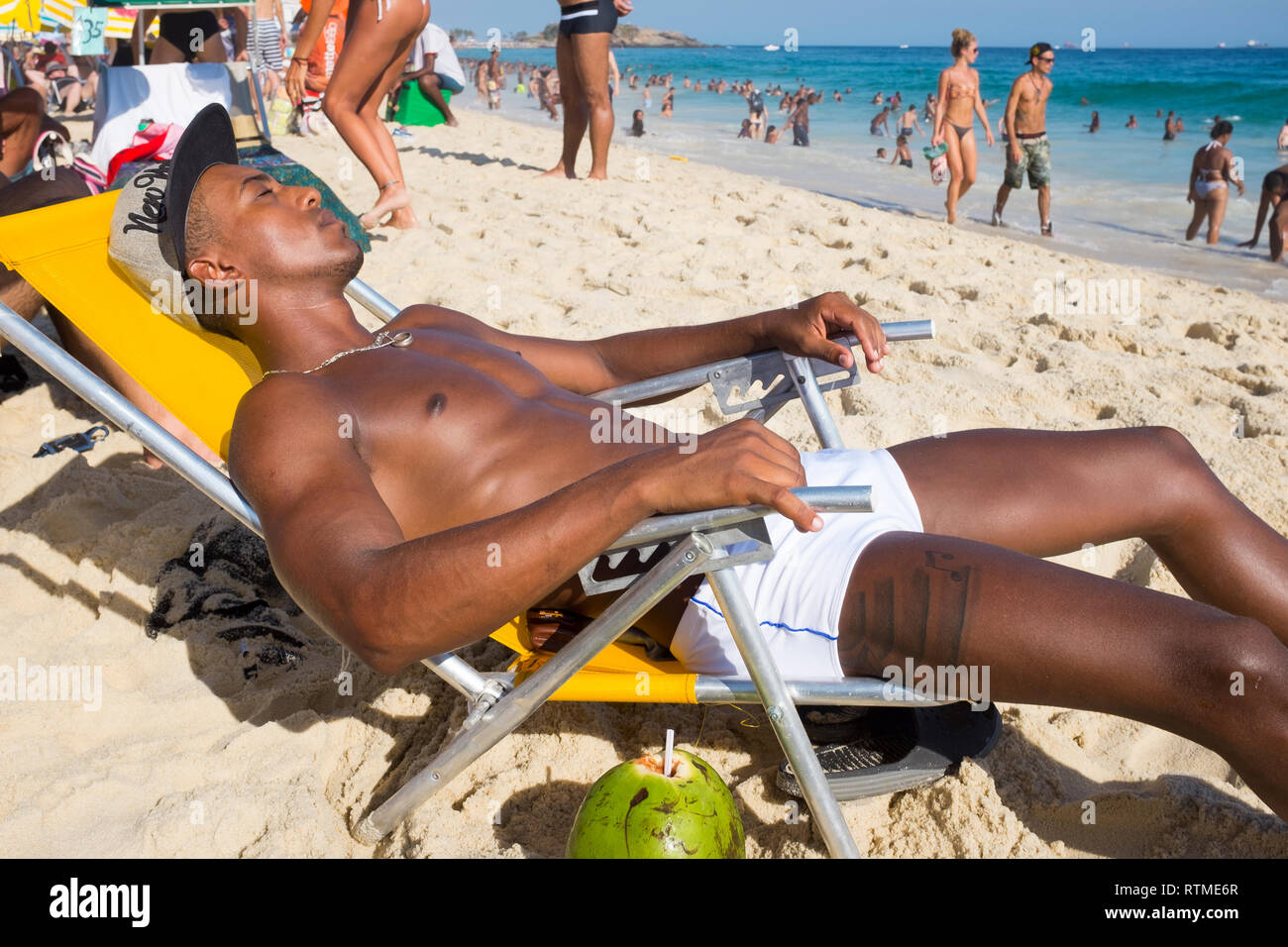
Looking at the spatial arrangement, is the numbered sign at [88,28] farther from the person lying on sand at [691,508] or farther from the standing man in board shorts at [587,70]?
the person lying on sand at [691,508]

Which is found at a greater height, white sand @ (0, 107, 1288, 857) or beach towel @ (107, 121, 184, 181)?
beach towel @ (107, 121, 184, 181)

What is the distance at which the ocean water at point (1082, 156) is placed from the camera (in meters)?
8.95

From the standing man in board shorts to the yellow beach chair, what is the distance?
4675 millimetres

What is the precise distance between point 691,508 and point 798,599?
384 mm

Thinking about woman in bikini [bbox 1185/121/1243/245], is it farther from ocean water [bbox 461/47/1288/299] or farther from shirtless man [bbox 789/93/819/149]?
shirtless man [bbox 789/93/819/149]

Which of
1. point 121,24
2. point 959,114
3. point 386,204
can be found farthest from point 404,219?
point 959,114

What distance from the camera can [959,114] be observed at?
905cm

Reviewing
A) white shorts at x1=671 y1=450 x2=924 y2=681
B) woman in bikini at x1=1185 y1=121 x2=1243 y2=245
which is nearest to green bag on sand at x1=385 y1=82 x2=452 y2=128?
woman in bikini at x1=1185 y1=121 x2=1243 y2=245

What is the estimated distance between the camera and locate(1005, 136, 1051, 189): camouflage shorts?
28.7 feet

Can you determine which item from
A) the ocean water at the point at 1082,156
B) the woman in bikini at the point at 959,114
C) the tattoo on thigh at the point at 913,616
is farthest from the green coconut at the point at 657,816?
the woman in bikini at the point at 959,114

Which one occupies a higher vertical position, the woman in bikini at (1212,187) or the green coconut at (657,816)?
the woman in bikini at (1212,187)

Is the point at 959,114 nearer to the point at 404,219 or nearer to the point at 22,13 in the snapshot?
the point at 404,219

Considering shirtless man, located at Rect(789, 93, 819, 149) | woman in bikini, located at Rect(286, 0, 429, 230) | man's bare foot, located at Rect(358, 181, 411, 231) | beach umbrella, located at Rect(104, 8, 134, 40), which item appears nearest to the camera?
woman in bikini, located at Rect(286, 0, 429, 230)

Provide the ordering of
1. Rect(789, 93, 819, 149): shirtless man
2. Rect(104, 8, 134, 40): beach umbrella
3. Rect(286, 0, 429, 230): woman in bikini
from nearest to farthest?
Rect(286, 0, 429, 230): woman in bikini
Rect(104, 8, 134, 40): beach umbrella
Rect(789, 93, 819, 149): shirtless man
